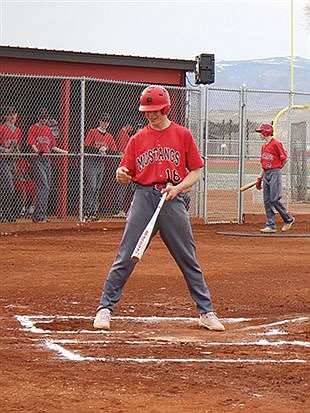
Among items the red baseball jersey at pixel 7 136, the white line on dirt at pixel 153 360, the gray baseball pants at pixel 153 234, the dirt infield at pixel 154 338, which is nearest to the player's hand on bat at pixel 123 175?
the gray baseball pants at pixel 153 234

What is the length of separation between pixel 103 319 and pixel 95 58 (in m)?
13.2

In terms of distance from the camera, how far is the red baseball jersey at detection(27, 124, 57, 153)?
18.7 m

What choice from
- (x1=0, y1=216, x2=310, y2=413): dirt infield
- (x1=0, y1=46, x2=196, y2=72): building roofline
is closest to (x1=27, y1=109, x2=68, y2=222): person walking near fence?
(x1=0, y1=46, x2=196, y2=72): building roofline

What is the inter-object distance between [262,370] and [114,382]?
1.09 meters

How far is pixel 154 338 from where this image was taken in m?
8.29

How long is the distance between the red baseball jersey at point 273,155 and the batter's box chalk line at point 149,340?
980cm

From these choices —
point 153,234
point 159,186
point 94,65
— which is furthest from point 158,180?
point 94,65

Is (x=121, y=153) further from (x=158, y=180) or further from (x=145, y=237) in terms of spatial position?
(x=145, y=237)

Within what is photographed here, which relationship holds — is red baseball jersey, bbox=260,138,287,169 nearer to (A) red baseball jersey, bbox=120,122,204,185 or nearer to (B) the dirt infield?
(B) the dirt infield

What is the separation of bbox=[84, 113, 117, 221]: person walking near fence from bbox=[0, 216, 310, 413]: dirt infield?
436cm

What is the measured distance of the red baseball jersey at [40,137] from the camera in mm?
18703

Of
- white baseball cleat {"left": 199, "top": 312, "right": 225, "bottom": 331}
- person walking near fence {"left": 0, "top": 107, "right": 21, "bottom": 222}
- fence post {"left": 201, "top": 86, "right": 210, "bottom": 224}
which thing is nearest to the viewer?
white baseball cleat {"left": 199, "top": 312, "right": 225, "bottom": 331}

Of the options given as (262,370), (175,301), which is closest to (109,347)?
(262,370)

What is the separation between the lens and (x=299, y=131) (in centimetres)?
2744
